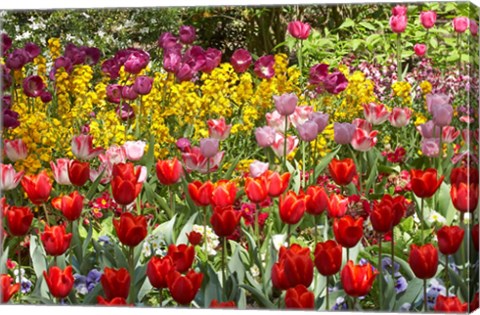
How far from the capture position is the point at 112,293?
3.28 m

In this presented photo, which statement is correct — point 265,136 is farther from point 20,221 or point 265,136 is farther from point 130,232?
point 20,221

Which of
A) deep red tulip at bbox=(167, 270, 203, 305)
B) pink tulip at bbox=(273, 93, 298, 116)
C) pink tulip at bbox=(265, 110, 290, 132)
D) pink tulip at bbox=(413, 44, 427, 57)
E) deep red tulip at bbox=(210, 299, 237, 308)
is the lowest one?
deep red tulip at bbox=(210, 299, 237, 308)

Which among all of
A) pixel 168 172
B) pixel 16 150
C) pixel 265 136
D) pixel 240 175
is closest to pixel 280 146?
pixel 265 136

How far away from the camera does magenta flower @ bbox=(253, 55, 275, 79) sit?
3.78 m

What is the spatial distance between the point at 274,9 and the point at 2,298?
1.31 metres

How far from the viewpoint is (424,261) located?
3141 mm

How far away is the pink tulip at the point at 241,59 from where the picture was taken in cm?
376

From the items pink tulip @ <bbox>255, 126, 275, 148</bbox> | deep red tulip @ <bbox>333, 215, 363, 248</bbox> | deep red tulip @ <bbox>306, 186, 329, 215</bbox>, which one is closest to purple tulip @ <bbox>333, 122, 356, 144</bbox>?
pink tulip @ <bbox>255, 126, 275, 148</bbox>

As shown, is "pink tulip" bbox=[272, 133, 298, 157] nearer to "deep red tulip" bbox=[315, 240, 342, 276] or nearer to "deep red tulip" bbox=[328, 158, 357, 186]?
"deep red tulip" bbox=[328, 158, 357, 186]

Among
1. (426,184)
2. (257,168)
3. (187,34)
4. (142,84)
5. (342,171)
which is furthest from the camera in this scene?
(142,84)

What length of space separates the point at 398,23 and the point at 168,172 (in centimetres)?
91

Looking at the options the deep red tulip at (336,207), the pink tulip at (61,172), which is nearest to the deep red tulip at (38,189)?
the pink tulip at (61,172)

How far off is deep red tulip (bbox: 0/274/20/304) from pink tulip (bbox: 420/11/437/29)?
154 cm

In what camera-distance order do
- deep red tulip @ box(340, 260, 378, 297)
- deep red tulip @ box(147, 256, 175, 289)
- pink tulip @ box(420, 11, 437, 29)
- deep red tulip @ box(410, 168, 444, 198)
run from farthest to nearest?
pink tulip @ box(420, 11, 437, 29) → deep red tulip @ box(410, 168, 444, 198) → deep red tulip @ box(147, 256, 175, 289) → deep red tulip @ box(340, 260, 378, 297)
